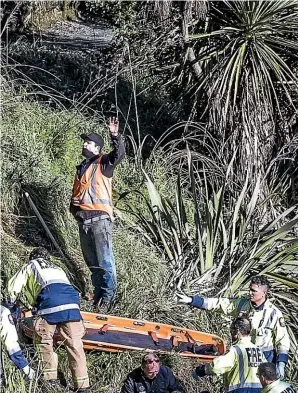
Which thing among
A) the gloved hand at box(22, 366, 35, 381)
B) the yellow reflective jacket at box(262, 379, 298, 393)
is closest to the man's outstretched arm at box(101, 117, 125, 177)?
the gloved hand at box(22, 366, 35, 381)

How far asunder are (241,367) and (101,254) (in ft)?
7.85

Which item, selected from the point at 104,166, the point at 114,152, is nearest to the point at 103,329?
the point at 104,166

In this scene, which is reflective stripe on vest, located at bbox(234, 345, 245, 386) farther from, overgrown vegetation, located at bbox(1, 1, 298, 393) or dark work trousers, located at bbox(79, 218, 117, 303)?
dark work trousers, located at bbox(79, 218, 117, 303)

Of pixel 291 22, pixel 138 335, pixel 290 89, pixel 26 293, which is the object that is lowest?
pixel 138 335

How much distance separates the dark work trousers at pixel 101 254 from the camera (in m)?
9.18

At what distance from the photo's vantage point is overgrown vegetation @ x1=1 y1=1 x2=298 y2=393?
35.3 ft

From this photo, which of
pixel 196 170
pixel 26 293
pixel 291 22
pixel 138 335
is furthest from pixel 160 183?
pixel 26 293

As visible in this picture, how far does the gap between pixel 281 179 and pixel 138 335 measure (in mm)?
4785

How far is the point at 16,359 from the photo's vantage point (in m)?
7.64

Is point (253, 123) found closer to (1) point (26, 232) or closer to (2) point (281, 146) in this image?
(2) point (281, 146)

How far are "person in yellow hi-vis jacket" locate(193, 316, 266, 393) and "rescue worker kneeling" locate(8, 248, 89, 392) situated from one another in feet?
4.03

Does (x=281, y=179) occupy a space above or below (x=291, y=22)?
below

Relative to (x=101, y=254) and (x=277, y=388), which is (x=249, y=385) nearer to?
(x=277, y=388)

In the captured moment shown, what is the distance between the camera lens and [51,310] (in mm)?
7832
